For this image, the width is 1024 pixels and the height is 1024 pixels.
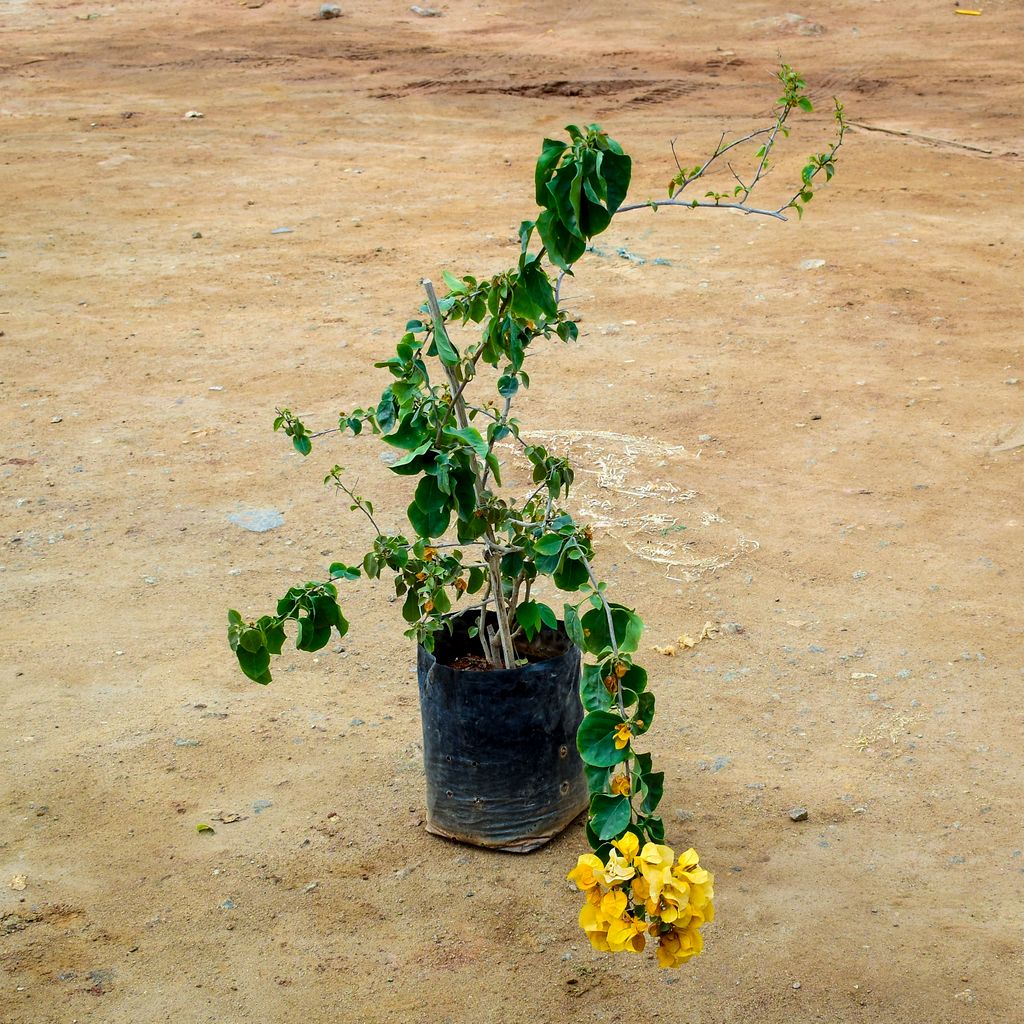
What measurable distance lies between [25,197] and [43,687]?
5.73m

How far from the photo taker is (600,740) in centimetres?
193

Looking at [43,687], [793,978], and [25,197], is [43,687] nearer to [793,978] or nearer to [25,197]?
[793,978]

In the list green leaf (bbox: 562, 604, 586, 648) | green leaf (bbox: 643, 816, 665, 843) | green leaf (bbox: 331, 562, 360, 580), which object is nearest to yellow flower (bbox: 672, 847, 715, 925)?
green leaf (bbox: 643, 816, 665, 843)

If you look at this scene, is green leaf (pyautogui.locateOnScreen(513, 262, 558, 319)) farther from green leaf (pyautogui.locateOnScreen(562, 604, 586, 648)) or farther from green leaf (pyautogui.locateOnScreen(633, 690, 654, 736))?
green leaf (pyautogui.locateOnScreen(633, 690, 654, 736))

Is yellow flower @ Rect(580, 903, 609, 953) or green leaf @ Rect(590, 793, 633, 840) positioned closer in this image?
yellow flower @ Rect(580, 903, 609, 953)

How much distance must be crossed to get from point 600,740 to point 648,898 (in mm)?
320

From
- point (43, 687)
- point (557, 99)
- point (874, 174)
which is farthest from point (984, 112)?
point (43, 687)

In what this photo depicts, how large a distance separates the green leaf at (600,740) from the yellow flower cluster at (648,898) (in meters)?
0.20

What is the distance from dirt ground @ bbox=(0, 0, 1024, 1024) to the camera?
2.62m

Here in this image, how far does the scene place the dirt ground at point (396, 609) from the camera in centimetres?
262

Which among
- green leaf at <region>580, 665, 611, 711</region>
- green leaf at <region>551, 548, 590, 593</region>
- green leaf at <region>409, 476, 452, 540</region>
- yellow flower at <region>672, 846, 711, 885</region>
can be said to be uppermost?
green leaf at <region>409, 476, 452, 540</region>

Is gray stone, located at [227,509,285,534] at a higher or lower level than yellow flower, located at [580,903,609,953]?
lower

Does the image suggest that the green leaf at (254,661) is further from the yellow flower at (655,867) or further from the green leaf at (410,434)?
the yellow flower at (655,867)

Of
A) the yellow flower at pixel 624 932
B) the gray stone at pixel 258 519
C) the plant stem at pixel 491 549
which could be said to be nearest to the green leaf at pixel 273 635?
the plant stem at pixel 491 549
